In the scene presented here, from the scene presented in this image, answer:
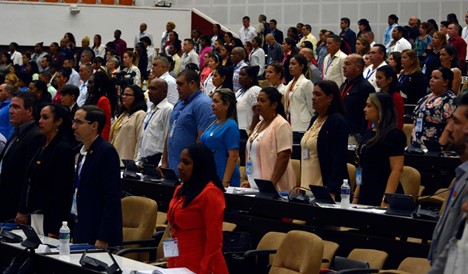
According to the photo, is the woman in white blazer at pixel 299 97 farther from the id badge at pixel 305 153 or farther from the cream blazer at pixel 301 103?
the id badge at pixel 305 153

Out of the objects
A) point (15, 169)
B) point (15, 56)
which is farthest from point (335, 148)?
point (15, 56)

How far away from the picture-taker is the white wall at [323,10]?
74.0 feet

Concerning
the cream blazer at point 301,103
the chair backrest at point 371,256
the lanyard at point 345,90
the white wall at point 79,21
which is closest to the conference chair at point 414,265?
the chair backrest at point 371,256

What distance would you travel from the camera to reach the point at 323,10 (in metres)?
25.0

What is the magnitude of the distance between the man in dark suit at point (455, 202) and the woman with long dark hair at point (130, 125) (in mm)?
6551

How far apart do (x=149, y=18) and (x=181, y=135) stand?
17558mm

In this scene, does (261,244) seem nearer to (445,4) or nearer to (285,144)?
(285,144)

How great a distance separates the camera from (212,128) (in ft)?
30.4

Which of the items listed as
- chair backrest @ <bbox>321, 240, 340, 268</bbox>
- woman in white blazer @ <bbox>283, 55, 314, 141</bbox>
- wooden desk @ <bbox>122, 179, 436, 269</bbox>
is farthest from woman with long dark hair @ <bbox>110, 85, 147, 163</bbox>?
chair backrest @ <bbox>321, 240, 340, 268</bbox>

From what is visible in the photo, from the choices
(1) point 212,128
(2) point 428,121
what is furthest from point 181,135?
(2) point 428,121

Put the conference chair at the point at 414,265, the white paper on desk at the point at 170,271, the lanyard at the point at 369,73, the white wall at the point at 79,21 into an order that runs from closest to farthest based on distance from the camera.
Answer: the white paper on desk at the point at 170,271
the conference chair at the point at 414,265
the lanyard at the point at 369,73
the white wall at the point at 79,21

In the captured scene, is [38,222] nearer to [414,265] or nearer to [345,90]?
[414,265]

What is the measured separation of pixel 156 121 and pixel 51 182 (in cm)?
290

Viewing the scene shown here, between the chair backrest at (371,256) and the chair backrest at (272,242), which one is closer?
the chair backrest at (371,256)
